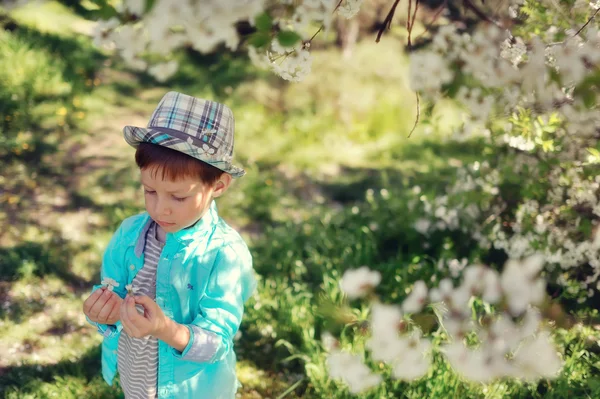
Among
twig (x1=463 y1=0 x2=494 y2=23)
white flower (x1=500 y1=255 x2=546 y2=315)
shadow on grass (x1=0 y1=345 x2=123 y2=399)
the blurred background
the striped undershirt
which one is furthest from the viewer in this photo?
the blurred background

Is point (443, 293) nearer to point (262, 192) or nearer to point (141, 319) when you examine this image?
point (141, 319)

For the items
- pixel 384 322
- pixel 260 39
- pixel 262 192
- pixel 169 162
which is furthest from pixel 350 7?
pixel 262 192

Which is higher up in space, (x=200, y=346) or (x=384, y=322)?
(x=384, y=322)

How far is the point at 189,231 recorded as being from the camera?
6.04ft

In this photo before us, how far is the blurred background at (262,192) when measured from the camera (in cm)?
272

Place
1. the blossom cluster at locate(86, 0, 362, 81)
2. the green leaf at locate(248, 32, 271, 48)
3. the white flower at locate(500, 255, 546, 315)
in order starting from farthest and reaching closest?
the white flower at locate(500, 255, 546, 315) → the green leaf at locate(248, 32, 271, 48) → the blossom cluster at locate(86, 0, 362, 81)

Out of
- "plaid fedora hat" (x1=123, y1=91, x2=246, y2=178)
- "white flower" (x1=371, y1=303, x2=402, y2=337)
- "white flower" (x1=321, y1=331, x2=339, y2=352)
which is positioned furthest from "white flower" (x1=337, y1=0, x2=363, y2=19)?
"white flower" (x1=321, y1=331, x2=339, y2=352)

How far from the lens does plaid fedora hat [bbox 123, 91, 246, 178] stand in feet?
5.51

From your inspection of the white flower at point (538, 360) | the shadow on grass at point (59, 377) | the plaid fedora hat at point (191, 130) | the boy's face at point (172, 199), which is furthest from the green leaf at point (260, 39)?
the shadow on grass at point (59, 377)

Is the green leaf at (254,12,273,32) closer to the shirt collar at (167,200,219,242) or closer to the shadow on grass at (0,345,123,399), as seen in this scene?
the shirt collar at (167,200,219,242)

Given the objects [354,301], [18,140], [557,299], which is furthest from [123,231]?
[18,140]

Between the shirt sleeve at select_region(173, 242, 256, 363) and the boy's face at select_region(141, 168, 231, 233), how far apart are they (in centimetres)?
18

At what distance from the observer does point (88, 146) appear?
4582 mm

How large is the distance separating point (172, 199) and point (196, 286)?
296mm
